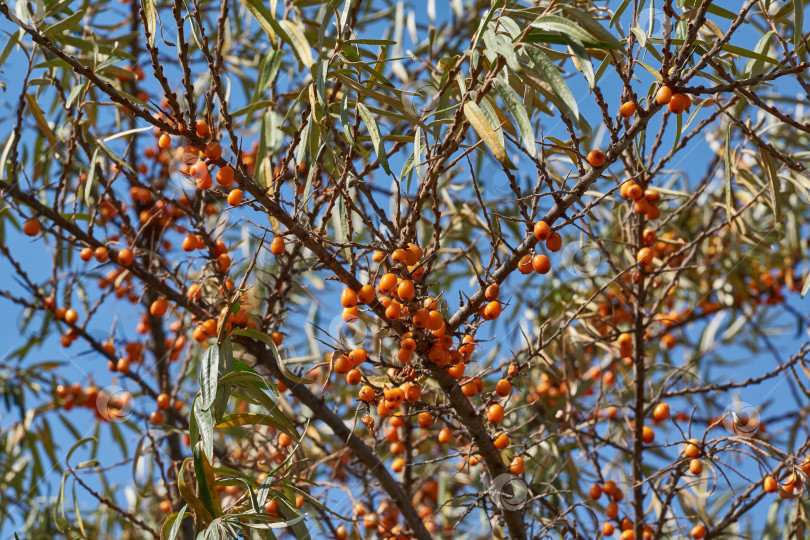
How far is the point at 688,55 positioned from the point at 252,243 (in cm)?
154

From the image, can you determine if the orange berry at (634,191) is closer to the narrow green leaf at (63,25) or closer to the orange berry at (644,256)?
the orange berry at (644,256)

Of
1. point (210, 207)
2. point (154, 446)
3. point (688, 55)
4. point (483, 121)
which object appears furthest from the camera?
point (210, 207)

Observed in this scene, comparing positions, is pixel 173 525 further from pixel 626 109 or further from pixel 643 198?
pixel 643 198

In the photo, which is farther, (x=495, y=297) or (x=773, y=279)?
(x=773, y=279)

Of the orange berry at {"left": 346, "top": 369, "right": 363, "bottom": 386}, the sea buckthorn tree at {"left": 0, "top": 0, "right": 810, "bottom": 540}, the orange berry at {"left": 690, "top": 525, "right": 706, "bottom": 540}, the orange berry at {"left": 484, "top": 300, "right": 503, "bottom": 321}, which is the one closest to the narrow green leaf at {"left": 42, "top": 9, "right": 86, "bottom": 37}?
the sea buckthorn tree at {"left": 0, "top": 0, "right": 810, "bottom": 540}

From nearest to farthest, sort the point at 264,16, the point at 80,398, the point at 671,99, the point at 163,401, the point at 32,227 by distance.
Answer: the point at 671,99 → the point at 264,16 → the point at 32,227 → the point at 163,401 → the point at 80,398

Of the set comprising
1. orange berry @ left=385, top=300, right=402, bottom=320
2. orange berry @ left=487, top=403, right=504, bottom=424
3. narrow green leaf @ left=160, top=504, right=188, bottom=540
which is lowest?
narrow green leaf @ left=160, top=504, right=188, bottom=540

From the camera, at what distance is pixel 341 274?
3.72ft

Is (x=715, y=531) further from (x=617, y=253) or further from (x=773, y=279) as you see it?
(x=773, y=279)

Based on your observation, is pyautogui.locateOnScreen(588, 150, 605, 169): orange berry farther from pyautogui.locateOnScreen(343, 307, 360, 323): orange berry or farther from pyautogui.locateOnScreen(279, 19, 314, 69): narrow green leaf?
pyautogui.locateOnScreen(279, 19, 314, 69): narrow green leaf

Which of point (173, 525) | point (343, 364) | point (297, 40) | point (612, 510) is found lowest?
point (173, 525)

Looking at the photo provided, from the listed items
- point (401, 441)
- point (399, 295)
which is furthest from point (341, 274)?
point (401, 441)

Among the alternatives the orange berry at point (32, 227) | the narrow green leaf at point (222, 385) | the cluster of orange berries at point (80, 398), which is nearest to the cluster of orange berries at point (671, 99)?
the narrow green leaf at point (222, 385)

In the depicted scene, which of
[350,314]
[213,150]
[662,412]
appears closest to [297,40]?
[213,150]
